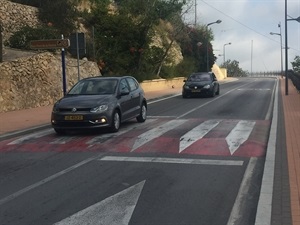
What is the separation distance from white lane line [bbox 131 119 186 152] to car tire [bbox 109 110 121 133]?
2.70 feet

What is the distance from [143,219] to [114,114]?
6.98 meters

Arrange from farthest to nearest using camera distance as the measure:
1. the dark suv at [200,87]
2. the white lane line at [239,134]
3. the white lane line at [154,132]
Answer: the dark suv at [200,87] → the white lane line at [154,132] → the white lane line at [239,134]

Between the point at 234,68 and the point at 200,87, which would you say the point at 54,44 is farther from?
the point at 234,68

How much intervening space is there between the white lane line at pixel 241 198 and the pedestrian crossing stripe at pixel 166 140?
4.40ft

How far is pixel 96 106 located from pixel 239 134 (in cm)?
368

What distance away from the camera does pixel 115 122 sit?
12227mm

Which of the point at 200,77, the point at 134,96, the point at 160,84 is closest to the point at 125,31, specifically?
the point at 160,84

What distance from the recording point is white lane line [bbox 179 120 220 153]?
1027cm

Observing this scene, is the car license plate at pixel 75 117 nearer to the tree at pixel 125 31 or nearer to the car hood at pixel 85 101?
the car hood at pixel 85 101

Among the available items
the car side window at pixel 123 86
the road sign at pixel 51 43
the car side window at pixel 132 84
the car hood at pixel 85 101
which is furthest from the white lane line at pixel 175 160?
the road sign at pixel 51 43

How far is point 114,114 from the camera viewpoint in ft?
40.0

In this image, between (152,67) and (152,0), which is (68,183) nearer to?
(152,0)

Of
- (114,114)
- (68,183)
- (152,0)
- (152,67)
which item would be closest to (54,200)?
(68,183)

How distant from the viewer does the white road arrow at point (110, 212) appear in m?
5.28
